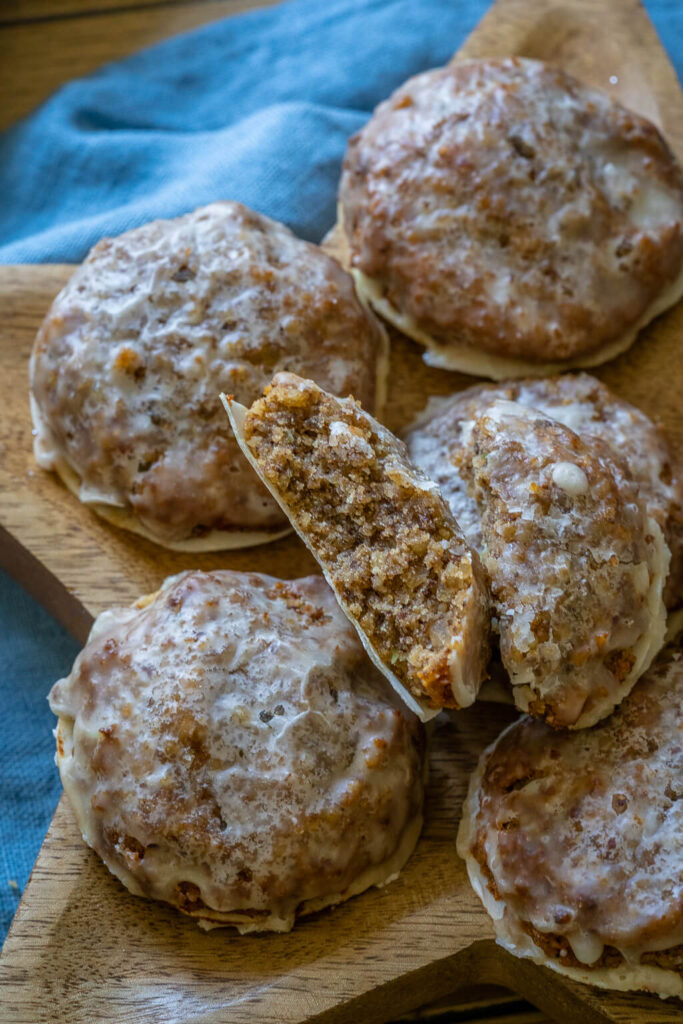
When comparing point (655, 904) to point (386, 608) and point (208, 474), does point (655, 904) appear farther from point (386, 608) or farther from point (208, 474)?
point (208, 474)

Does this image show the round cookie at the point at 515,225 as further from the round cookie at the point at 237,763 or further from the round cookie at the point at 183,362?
the round cookie at the point at 237,763

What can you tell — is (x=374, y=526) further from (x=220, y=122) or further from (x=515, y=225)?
(x=220, y=122)

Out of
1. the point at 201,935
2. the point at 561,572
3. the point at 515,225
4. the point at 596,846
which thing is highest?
the point at 515,225

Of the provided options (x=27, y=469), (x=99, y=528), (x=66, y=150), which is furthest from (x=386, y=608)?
(x=66, y=150)

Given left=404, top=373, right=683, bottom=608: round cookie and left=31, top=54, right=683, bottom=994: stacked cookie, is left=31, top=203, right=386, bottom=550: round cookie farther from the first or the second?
left=404, top=373, right=683, bottom=608: round cookie

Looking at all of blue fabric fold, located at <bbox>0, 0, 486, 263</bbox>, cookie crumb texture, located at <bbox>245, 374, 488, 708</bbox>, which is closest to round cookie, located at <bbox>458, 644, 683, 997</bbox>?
cookie crumb texture, located at <bbox>245, 374, 488, 708</bbox>

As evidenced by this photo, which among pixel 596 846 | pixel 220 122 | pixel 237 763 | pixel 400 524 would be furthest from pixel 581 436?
pixel 220 122
